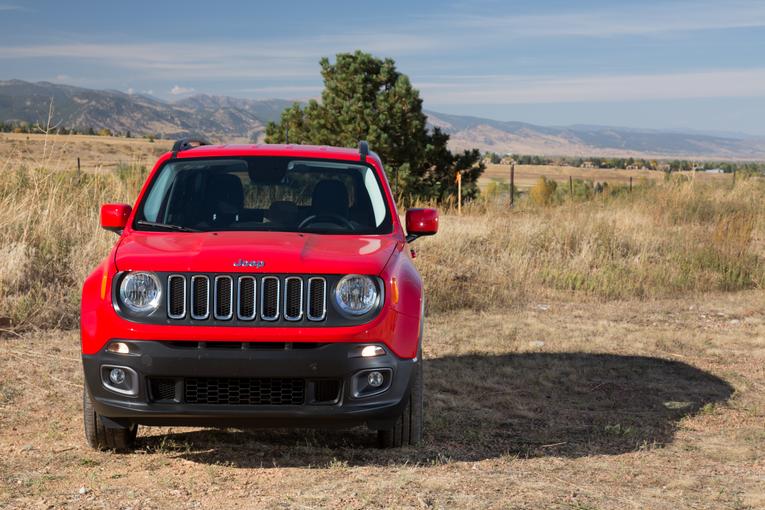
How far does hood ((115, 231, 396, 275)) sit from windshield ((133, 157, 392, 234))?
42 centimetres

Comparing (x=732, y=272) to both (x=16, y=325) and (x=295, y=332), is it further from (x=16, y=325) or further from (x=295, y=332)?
(x=295, y=332)

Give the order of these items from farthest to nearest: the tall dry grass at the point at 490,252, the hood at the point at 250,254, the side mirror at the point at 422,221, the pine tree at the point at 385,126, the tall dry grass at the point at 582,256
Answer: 1. the pine tree at the point at 385,126
2. the tall dry grass at the point at 582,256
3. the tall dry grass at the point at 490,252
4. the side mirror at the point at 422,221
5. the hood at the point at 250,254

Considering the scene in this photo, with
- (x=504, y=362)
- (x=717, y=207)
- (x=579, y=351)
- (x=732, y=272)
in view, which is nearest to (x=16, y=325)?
(x=504, y=362)

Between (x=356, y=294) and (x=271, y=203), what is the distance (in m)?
1.52

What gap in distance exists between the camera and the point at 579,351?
9461 mm

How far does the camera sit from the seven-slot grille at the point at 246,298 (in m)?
4.82

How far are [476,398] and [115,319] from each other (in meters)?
3.38

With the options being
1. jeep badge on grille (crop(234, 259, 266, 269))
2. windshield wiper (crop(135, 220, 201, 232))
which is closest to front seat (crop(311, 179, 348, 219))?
windshield wiper (crop(135, 220, 201, 232))

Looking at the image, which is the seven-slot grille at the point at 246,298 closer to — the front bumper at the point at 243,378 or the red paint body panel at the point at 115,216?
the front bumper at the point at 243,378

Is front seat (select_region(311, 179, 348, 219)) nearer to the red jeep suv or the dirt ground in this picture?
the red jeep suv

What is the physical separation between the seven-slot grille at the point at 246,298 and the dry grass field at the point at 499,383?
875mm

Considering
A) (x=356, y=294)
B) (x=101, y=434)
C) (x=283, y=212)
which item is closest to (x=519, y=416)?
(x=283, y=212)

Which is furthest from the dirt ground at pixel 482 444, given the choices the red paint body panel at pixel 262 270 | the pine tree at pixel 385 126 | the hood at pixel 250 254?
the pine tree at pixel 385 126

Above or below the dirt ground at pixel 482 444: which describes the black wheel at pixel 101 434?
above
